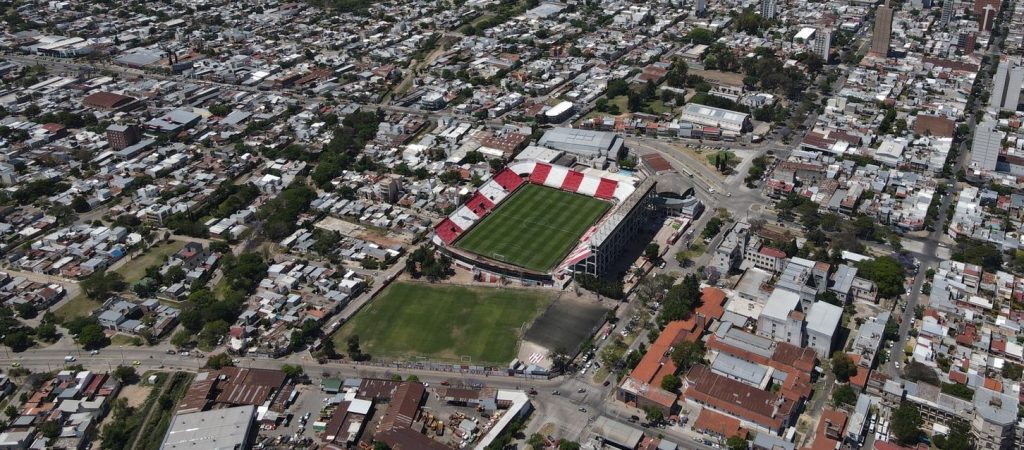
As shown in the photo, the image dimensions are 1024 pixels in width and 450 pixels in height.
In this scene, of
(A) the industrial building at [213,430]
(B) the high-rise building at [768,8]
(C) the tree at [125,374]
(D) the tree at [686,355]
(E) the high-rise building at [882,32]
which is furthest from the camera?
(B) the high-rise building at [768,8]

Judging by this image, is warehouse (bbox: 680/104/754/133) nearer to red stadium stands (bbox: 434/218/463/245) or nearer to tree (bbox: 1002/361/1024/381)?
red stadium stands (bbox: 434/218/463/245)

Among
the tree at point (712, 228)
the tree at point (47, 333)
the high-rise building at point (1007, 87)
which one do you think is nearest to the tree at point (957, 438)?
the tree at point (712, 228)

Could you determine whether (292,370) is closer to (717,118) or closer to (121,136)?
(121,136)

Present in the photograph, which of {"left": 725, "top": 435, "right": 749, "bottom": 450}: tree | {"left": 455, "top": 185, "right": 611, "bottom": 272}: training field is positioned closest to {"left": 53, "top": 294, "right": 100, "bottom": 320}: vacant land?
{"left": 455, "top": 185, "right": 611, "bottom": 272}: training field

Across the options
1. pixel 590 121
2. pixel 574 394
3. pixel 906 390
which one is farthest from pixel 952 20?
pixel 574 394

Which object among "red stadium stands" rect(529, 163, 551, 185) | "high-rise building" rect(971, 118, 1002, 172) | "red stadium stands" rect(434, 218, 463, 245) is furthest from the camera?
"high-rise building" rect(971, 118, 1002, 172)

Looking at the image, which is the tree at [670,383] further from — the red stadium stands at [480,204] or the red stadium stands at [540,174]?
the red stadium stands at [540,174]

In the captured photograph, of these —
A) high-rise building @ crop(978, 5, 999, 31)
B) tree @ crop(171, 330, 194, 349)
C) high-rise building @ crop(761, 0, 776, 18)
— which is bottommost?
high-rise building @ crop(978, 5, 999, 31)
